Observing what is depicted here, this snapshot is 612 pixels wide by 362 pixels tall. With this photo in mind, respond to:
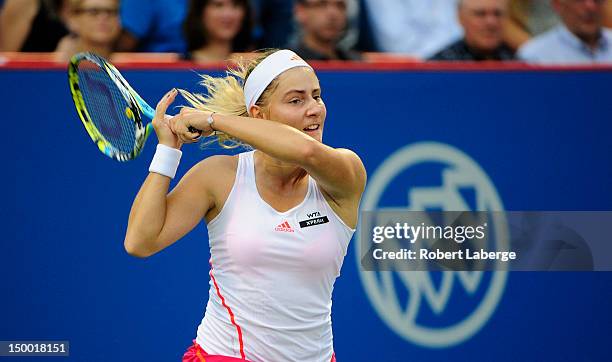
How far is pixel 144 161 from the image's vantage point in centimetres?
514

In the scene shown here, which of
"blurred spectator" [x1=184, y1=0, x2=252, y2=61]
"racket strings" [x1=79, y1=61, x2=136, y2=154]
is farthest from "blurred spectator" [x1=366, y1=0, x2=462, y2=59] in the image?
"racket strings" [x1=79, y1=61, x2=136, y2=154]

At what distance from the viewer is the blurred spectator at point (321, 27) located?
18.6ft

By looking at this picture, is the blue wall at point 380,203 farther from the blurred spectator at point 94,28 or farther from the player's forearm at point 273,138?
the player's forearm at point 273,138

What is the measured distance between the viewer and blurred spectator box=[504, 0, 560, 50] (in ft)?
19.9

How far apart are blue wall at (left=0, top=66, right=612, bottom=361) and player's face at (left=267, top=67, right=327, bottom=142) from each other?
1.62m

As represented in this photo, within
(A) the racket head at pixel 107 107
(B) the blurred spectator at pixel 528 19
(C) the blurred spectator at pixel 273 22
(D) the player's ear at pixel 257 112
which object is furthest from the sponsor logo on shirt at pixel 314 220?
(B) the blurred spectator at pixel 528 19

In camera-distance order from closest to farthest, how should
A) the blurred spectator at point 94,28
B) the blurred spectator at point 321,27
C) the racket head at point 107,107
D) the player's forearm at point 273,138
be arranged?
the player's forearm at point 273,138 → the racket head at point 107,107 → the blurred spectator at point 94,28 → the blurred spectator at point 321,27

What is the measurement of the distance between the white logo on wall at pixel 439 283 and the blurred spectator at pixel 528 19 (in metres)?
1.18

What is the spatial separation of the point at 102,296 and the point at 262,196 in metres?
1.86

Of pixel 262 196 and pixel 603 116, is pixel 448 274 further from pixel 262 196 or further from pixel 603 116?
pixel 262 196

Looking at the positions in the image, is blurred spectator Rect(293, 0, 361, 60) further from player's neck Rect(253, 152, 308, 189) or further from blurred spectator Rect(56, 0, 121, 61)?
player's neck Rect(253, 152, 308, 189)

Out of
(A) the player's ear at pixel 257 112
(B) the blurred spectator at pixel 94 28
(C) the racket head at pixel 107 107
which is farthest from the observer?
(B) the blurred spectator at pixel 94 28

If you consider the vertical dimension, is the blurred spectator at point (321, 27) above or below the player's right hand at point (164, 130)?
above

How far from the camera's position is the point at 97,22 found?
5.57m
